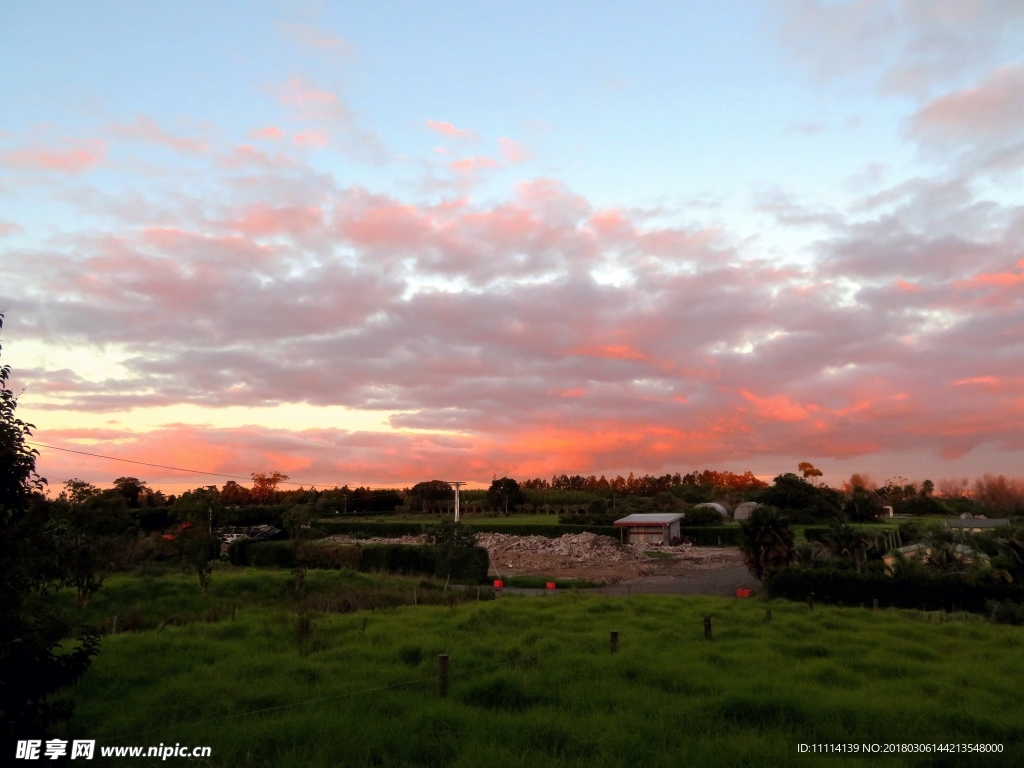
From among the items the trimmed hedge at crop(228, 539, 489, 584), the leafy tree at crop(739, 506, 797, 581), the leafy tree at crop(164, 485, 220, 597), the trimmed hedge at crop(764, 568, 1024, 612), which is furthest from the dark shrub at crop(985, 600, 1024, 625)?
the leafy tree at crop(164, 485, 220, 597)

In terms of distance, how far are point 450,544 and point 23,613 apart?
25973 millimetres

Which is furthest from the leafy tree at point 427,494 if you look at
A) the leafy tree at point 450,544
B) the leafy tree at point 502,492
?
the leafy tree at point 450,544

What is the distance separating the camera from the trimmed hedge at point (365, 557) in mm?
41562

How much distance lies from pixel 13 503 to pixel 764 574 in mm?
31384

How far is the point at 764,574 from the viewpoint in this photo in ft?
108

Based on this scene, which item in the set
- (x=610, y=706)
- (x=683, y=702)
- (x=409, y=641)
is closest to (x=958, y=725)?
(x=683, y=702)

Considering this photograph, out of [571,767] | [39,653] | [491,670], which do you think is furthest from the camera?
[491,670]

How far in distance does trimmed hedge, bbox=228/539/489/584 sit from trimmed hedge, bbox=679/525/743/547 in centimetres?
3704

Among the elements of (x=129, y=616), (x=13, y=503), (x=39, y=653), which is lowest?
(x=129, y=616)

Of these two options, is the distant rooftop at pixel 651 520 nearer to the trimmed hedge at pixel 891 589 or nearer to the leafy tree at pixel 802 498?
the leafy tree at pixel 802 498

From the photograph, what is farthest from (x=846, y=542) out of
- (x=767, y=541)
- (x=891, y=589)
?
(x=891, y=589)

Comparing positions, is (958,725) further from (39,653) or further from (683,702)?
(39,653)

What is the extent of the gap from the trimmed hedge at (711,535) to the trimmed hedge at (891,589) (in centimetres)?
4187

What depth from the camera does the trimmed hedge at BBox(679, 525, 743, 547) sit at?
70.8 meters
